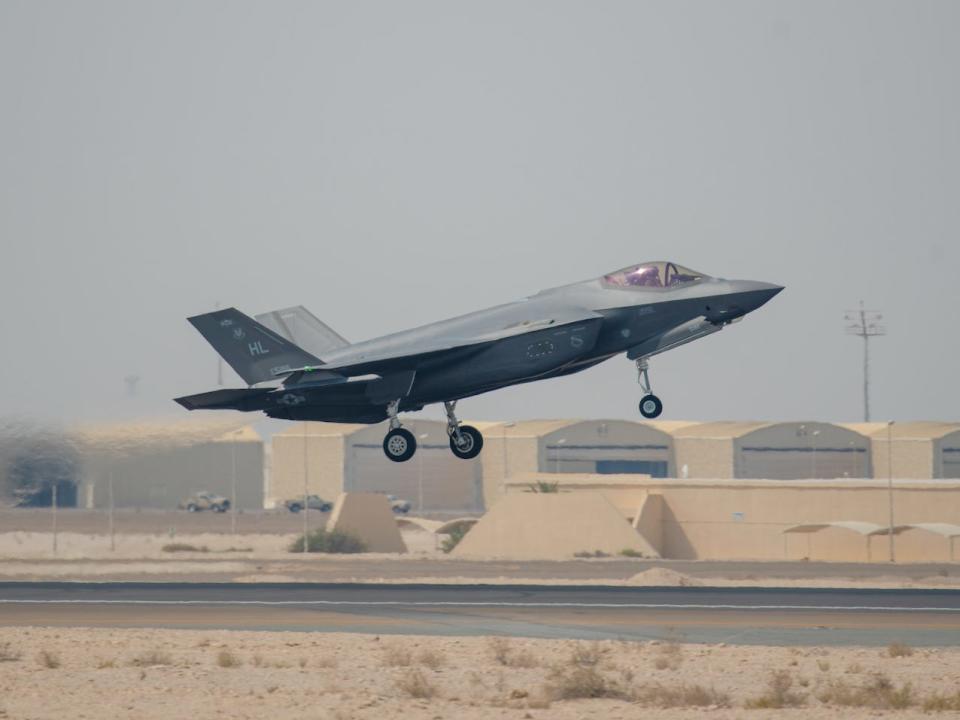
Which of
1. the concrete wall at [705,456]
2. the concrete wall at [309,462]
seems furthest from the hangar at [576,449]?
the concrete wall at [309,462]

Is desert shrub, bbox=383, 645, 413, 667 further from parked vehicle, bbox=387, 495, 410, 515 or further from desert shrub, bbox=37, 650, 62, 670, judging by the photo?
parked vehicle, bbox=387, 495, 410, 515

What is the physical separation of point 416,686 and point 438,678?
2033mm

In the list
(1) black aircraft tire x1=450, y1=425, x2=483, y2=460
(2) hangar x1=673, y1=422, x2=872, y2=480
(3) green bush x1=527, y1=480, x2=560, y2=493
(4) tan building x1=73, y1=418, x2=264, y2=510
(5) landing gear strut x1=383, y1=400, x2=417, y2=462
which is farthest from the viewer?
(2) hangar x1=673, y1=422, x2=872, y2=480

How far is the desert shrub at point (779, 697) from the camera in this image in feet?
87.7

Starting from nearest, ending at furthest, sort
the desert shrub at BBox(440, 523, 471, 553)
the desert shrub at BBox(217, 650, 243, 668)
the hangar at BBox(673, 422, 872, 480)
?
the desert shrub at BBox(217, 650, 243, 668)
the desert shrub at BBox(440, 523, 471, 553)
the hangar at BBox(673, 422, 872, 480)

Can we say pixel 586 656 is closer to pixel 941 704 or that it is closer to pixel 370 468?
pixel 941 704

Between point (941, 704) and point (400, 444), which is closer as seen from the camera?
point (941, 704)

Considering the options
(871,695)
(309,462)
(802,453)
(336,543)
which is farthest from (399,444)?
(802,453)

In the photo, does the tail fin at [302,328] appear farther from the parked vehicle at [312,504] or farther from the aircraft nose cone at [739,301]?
the parked vehicle at [312,504]

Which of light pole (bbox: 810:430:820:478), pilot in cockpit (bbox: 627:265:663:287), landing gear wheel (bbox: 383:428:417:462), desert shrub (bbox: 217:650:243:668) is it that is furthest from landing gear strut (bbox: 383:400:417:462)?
light pole (bbox: 810:430:820:478)

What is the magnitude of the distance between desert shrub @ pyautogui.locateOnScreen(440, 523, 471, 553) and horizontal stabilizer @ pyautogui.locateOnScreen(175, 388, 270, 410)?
44051mm

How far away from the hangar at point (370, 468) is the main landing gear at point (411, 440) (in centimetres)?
6846

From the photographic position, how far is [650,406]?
35.6 meters

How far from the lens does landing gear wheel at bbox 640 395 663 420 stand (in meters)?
35.4
